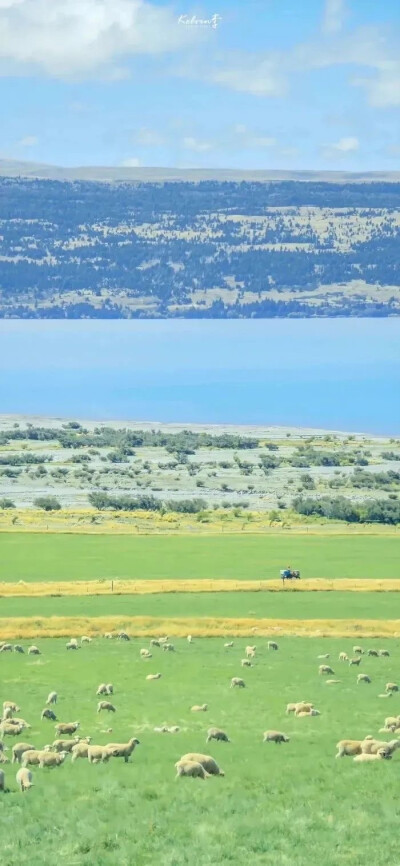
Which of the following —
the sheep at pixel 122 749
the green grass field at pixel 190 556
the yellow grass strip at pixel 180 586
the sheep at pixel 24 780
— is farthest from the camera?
the green grass field at pixel 190 556

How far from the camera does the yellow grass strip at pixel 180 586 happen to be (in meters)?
36.8

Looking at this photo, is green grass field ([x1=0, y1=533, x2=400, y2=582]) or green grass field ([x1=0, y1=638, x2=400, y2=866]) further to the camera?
green grass field ([x1=0, y1=533, x2=400, y2=582])

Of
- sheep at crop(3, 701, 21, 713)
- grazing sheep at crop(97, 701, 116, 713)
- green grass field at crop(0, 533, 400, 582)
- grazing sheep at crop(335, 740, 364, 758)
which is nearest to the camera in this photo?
grazing sheep at crop(335, 740, 364, 758)

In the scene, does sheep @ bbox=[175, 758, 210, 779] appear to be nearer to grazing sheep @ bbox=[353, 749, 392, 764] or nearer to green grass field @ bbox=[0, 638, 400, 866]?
green grass field @ bbox=[0, 638, 400, 866]

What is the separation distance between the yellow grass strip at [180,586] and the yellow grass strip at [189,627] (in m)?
4.32

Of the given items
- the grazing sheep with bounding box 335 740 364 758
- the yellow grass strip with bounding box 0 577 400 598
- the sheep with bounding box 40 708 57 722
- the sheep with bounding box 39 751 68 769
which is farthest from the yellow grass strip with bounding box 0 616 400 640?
the sheep with bounding box 39 751 68 769

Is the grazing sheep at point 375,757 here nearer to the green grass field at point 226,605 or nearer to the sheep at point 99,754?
the sheep at point 99,754

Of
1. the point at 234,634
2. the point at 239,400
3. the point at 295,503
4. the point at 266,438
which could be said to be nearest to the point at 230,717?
the point at 234,634

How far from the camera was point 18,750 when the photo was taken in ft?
60.9

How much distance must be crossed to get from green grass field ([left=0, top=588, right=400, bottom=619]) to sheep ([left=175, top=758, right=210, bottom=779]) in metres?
15.0

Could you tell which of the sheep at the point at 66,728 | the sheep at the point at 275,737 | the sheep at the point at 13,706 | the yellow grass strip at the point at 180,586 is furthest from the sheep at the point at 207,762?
the yellow grass strip at the point at 180,586

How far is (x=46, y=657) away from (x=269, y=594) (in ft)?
33.6

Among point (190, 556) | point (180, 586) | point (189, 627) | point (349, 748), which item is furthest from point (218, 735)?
point (190, 556)

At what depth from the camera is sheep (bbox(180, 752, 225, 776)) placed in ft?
59.8
